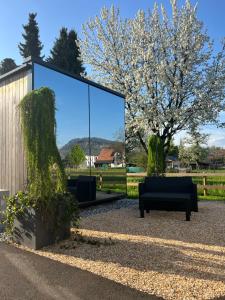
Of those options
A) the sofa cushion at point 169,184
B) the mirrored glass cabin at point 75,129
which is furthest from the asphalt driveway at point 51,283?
the sofa cushion at point 169,184

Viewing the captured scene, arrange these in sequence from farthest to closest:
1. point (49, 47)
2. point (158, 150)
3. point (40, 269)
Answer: point (49, 47) < point (158, 150) < point (40, 269)

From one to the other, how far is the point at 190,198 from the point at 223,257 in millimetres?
2999

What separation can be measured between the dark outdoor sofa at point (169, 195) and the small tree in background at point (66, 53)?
24.8 meters

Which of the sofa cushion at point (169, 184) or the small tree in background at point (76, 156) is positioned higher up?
the small tree in background at point (76, 156)

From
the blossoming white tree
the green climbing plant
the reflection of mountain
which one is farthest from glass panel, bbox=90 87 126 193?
the blossoming white tree

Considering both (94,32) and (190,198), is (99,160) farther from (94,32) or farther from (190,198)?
(94,32)

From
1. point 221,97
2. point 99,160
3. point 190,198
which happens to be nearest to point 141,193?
point 190,198

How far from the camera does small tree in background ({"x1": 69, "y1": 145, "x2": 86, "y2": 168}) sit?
27.7ft

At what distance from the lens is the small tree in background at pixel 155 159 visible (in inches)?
Result: 473

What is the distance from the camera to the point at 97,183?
378 inches

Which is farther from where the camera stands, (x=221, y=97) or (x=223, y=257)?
(x=221, y=97)

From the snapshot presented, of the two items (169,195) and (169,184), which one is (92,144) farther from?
(169,195)

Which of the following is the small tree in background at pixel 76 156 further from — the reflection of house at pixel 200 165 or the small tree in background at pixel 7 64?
the reflection of house at pixel 200 165

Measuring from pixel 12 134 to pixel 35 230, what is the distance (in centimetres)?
338
